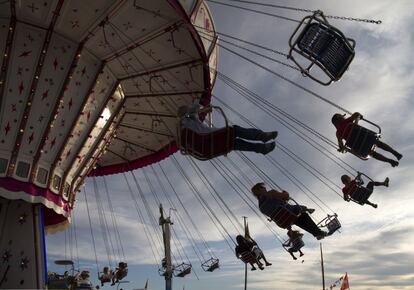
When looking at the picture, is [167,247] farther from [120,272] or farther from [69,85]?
[69,85]

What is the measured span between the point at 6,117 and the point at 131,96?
447cm

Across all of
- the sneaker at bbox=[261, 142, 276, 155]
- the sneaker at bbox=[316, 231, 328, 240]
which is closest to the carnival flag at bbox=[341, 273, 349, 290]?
the sneaker at bbox=[316, 231, 328, 240]

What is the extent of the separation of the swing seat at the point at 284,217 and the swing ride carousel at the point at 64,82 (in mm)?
4983

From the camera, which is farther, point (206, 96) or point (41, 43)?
point (206, 96)

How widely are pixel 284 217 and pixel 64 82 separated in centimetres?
748

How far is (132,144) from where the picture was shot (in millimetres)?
17703

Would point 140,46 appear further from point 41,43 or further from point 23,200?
point 23,200

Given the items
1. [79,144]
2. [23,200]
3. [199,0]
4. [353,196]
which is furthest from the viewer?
[79,144]

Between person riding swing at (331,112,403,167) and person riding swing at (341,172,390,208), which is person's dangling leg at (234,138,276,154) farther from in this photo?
person riding swing at (341,172,390,208)

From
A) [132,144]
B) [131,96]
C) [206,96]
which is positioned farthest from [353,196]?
[132,144]

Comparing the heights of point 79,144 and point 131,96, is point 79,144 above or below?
below

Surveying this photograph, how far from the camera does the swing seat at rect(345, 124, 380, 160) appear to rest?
7773 millimetres

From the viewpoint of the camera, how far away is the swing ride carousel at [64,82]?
10641mm

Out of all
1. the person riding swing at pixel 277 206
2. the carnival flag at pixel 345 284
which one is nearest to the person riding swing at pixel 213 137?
the person riding swing at pixel 277 206
